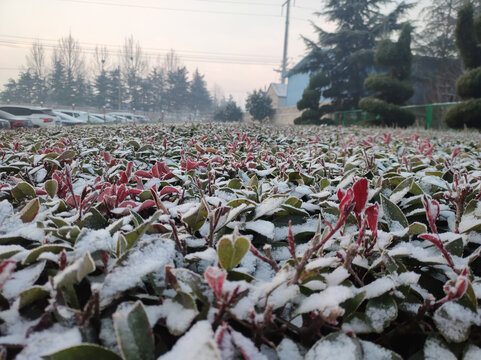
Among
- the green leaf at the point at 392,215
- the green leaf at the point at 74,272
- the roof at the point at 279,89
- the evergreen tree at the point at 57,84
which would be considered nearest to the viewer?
the green leaf at the point at 74,272

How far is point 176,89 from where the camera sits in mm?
61969

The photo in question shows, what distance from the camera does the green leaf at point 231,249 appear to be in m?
0.61

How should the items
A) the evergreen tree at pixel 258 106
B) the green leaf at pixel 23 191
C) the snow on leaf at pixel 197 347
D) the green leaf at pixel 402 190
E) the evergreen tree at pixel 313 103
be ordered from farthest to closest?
the evergreen tree at pixel 258 106 → the evergreen tree at pixel 313 103 → the green leaf at pixel 23 191 → the green leaf at pixel 402 190 → the snow on leaf at pixel 197 347

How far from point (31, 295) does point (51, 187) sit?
904mm

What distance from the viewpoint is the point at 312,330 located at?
1.98 feet

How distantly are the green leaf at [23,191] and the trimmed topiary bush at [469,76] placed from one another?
16999 mm

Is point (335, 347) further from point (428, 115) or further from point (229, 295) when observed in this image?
point (428, 115)

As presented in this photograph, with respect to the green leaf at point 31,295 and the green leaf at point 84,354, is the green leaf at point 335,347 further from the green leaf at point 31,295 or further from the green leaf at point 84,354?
the green leaf at point 31,295

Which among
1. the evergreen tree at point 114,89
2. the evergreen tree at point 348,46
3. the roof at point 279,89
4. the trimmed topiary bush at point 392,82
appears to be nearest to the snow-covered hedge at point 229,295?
the trimmed topiary bush at point 392,82

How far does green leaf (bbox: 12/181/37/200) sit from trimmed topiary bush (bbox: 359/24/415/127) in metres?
20.7

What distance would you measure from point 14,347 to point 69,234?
13.0 inches

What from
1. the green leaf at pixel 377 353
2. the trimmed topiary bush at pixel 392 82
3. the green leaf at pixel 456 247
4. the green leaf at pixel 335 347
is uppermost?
the trimmed topiary bush at pixel 392 82

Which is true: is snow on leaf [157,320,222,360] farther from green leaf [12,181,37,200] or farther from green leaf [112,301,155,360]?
green leaf [12,181,37,200]

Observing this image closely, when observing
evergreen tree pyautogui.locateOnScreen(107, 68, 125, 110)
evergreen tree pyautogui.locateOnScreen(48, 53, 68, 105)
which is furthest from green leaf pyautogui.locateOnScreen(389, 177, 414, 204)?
evergreen tree pyautogui.locateOnScreen(107, 68, 125, 110)
